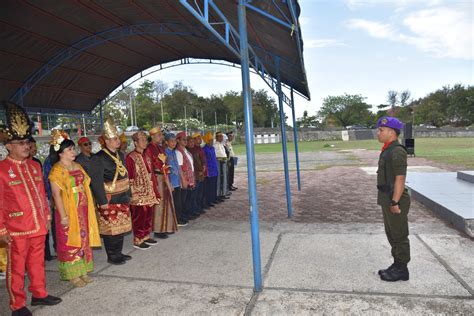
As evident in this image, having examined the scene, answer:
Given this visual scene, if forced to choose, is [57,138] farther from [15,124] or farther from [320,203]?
[320,203]

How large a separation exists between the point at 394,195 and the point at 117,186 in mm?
3091

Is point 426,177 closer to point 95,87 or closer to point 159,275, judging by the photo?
point 159,275

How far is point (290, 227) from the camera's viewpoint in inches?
220

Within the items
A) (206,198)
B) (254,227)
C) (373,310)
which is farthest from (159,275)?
(206,198)

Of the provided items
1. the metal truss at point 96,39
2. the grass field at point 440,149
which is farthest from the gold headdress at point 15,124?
the grass field at point 440,149

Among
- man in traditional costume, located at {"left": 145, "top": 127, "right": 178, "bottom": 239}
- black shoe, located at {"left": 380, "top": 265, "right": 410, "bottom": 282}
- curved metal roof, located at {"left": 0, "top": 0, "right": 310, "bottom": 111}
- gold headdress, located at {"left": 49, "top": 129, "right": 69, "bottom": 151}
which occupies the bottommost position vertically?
black shoe, located at {"left": 380, "top": 265, "right": 410, "bottom": 282}

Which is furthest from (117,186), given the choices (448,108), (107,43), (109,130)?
(448,108)

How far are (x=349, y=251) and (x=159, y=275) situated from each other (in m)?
2.35

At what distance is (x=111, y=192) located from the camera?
4.07 metres

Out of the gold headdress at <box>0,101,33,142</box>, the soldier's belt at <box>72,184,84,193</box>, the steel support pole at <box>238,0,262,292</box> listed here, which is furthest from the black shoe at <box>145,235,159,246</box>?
the gold headdress at <box>0,101,33,142</box>

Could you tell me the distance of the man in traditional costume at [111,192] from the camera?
155 inches

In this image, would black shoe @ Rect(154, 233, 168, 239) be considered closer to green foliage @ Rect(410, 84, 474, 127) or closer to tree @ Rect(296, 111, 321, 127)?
green foliage @ Rect(410, 84, 474, 127)

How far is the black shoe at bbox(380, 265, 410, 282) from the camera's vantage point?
3.40m

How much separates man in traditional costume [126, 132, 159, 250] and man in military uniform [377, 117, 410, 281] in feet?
9.93
